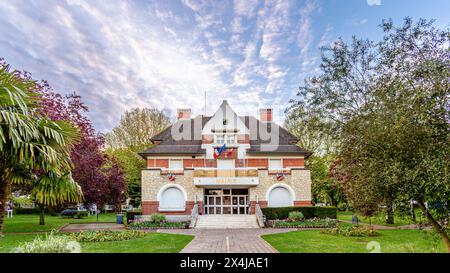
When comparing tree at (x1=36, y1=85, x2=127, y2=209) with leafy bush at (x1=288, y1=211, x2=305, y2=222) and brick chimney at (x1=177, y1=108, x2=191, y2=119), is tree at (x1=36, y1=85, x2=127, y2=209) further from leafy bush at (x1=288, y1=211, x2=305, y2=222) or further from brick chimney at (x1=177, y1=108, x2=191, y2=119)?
leafy bush at (x1=288, y1=211, x2=305, y2=222)

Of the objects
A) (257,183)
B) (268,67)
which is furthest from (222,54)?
(257,183)

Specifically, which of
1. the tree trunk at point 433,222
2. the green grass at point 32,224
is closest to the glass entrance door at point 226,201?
the green grass at point 32,224

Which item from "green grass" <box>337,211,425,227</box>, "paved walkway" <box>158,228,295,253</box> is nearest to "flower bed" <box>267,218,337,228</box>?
"green grass" <box>337,211,425,227</box>

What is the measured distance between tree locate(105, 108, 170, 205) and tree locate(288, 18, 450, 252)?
2945 cm

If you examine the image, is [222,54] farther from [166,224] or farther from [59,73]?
[166,224]

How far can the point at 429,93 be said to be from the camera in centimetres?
611

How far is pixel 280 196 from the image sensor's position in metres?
25.6

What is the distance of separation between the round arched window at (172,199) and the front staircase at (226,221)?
2.71m

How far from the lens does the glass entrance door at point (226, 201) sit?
25906 mm

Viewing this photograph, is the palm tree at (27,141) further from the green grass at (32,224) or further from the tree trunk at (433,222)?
the green grass at (32,224)

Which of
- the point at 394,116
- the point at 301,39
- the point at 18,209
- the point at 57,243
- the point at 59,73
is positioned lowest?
the point at 18,209
